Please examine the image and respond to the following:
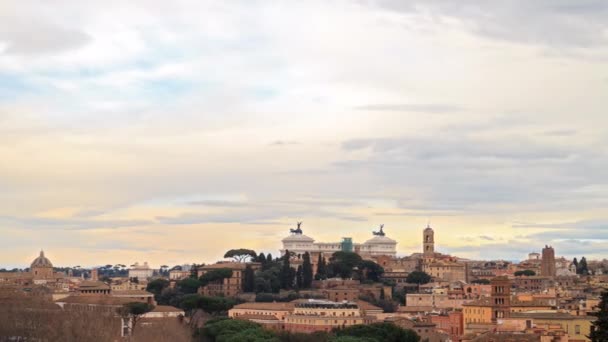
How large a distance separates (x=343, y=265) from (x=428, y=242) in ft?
97.6

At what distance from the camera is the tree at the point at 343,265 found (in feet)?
360

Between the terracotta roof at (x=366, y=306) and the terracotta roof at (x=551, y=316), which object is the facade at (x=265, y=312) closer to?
the terracotta roof at (x=366, y=306)

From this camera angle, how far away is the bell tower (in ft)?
450

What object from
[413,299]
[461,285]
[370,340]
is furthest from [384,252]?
[370,340]

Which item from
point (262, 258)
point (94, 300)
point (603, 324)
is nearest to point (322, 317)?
point (94, 300)

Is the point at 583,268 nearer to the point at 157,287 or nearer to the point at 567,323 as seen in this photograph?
the point at 157,287

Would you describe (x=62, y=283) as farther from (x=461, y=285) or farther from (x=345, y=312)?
(x=345, y=312)

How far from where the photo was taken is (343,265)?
109875mm

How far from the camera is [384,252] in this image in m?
144

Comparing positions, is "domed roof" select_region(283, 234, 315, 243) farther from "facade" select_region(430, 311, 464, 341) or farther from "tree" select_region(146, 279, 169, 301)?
"facade" select_region(430, 311, 464, 341)

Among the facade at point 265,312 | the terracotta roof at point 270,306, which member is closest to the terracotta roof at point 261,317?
the facade at point 265,312

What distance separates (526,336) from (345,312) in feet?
88.4

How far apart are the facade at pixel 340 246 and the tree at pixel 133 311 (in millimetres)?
51311

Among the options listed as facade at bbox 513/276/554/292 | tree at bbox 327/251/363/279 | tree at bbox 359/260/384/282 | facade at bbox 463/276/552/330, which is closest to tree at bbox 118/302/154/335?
facade at bbox 463/276/552/330
